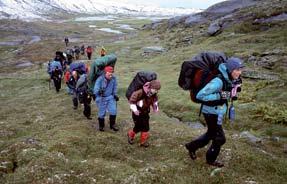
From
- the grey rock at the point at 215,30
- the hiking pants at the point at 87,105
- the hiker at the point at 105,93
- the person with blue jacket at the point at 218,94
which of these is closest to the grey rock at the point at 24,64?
the grey rock at the point at 215,30

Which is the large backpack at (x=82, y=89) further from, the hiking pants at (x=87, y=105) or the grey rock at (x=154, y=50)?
the grey rock at (x=154, y=50)

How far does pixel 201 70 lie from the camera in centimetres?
1176

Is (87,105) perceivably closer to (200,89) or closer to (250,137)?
(250,137)

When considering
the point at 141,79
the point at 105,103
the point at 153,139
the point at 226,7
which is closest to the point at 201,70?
the point at 141,79

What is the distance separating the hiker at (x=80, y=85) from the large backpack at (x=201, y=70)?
9.20 metres

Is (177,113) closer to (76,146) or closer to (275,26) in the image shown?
(76,146)

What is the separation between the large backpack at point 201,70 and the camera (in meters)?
11.7

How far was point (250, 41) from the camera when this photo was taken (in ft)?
146

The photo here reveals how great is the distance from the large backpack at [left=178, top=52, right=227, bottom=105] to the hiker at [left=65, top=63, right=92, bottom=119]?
9.20 meters

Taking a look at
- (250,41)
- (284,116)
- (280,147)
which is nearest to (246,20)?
(250,41)

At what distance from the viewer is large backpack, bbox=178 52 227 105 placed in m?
11.7

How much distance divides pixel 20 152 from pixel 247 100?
15632mm

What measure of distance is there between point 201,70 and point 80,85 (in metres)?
11.2

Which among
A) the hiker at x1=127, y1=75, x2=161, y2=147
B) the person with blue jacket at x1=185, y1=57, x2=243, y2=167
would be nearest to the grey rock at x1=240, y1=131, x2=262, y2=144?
the person with blue jacket at x1=185, y1=57, x2=243, y2=167
